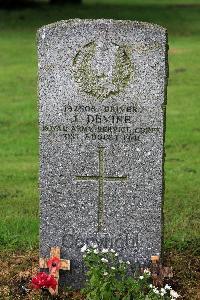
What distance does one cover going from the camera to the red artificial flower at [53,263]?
20.0 ft

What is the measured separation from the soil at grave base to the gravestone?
331mm

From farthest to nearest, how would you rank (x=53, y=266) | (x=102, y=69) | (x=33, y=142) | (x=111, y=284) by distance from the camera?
(x=33, y=142) < (x=53, y=266) < (x=102, y=69) < (x=111, y=284)

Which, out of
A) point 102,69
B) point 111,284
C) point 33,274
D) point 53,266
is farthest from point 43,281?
point 102,69

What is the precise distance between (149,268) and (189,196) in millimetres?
2709

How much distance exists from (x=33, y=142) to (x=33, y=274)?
4964 millimetres

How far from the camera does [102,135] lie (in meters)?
6.05

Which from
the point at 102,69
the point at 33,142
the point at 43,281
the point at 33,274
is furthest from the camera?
the point at 33,142

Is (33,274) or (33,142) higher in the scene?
(33,142)

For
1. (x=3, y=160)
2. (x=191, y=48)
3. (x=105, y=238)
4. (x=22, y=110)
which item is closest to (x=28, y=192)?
(x=3, y=160)

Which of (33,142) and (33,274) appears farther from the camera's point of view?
(33,142)

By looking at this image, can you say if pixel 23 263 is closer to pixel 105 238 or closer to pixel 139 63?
pixel 105 238

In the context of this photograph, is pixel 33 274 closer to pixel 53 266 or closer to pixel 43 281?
pixel 53 266

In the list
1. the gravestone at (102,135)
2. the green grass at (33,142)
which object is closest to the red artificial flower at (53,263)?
the gravestone at (102,135)

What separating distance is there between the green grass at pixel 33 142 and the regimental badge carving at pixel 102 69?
1.78 m
